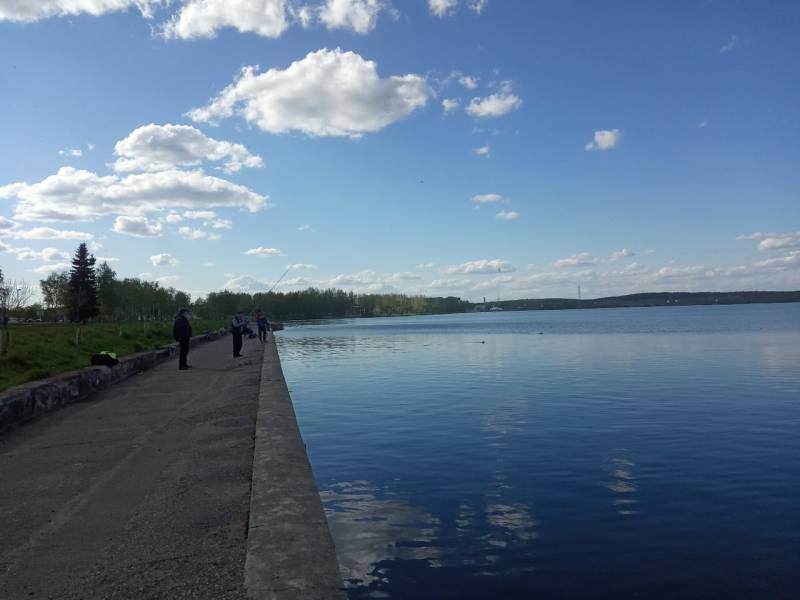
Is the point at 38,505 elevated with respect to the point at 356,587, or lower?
elevated

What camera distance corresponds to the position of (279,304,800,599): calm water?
5520mm

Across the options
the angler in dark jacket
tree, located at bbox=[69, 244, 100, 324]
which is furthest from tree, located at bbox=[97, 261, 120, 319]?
the angler in dark jacket

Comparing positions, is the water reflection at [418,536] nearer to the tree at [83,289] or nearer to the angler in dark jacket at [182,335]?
the angler in dark jacket at [182,335]

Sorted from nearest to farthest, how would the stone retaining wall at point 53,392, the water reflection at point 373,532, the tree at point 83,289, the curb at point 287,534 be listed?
the curb at point 287,534 → the water reflection at point 373,532 → the stone retaining wall at point 53,392 → the tree at point 83,289

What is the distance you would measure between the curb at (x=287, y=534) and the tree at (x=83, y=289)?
227ft

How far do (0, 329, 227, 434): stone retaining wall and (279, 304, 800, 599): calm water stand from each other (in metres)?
4.39

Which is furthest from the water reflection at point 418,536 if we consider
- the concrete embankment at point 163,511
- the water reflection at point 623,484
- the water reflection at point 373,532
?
the water reflection at point 623,484

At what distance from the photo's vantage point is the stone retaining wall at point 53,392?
884 centimetres

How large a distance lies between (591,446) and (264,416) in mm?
5614

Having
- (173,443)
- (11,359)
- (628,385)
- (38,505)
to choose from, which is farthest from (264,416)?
(628,385)

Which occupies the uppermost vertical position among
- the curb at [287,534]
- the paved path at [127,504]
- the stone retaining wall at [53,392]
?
the stone retaining wall at [53,392]

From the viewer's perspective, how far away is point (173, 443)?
305 inches

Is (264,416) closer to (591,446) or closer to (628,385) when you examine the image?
(591,446)

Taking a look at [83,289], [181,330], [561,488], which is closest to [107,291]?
[83,289]
